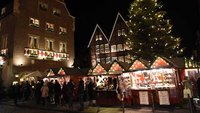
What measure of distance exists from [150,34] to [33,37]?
57.8 feet

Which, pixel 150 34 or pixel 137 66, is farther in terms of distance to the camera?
pixel 150 34

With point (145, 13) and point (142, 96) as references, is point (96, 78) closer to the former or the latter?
point (142, 96)

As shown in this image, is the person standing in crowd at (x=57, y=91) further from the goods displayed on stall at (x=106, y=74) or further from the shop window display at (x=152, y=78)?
the shop window display at (x=152, y=78)

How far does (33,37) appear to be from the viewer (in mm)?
29891

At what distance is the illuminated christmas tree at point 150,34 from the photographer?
76.9 feet

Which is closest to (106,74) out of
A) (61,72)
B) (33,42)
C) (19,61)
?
(61,72)

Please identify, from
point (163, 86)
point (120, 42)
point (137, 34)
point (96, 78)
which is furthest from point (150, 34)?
point (120, 42)

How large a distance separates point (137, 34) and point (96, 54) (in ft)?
67.4

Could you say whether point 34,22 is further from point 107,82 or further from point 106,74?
point 106,74

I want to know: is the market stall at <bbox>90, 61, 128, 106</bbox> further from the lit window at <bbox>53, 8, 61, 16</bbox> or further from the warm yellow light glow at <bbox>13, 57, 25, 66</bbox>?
the lit window at <bbox>53, 8, 61, 16</bbox>

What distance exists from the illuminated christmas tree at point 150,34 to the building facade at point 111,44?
14.2m

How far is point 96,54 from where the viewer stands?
43844 mm

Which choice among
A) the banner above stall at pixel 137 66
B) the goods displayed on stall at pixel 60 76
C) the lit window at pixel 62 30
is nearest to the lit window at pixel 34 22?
the lit window at pixel 62 30

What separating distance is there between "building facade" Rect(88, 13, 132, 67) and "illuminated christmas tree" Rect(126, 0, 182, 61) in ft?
46.7
